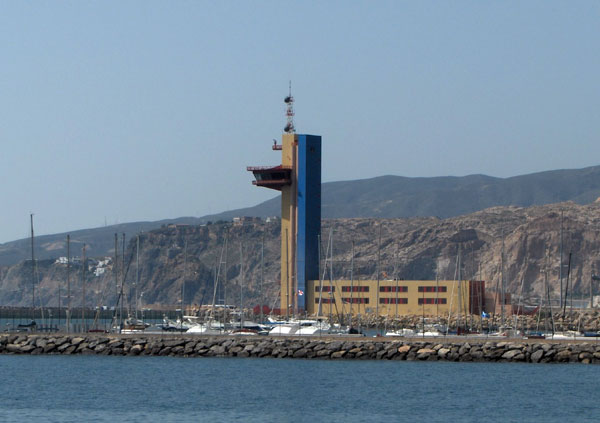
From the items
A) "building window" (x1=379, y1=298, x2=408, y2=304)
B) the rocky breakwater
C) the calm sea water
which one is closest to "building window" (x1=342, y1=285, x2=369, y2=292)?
"building window" (x1=379, y1=298, x2=408, y2=304)

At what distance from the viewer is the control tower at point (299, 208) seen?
104 meters

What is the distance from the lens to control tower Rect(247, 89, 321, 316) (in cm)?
10425

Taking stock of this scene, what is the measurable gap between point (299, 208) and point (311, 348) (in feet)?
135

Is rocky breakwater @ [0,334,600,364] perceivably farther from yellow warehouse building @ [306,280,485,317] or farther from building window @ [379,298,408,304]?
building window @ [379,298,408,304]

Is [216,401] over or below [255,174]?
below

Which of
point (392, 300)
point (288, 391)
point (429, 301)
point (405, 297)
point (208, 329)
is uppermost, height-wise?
point (405, 297)

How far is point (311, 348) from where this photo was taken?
63.9 metres

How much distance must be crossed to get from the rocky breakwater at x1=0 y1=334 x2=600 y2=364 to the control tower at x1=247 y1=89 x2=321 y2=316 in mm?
35695

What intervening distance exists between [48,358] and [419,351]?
67.5 feet

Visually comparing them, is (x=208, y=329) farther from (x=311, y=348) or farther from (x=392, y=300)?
(x=392, y=300)

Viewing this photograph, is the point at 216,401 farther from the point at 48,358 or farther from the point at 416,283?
the point at 416,283

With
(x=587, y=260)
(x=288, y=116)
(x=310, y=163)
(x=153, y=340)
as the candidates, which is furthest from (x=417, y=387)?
(x=587, y=260)

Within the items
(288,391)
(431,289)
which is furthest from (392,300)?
(288,391)

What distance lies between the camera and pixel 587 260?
609ft
